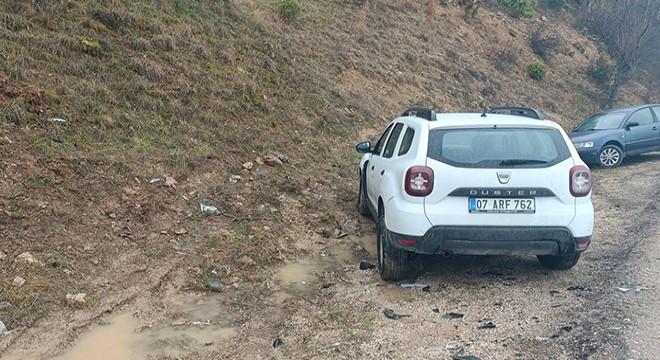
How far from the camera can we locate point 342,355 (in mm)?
3979

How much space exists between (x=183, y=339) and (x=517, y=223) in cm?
296

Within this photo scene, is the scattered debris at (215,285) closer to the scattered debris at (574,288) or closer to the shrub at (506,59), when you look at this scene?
the scattered debris at (574,288)

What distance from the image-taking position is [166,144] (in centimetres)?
785

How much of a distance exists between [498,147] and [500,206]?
566 mm

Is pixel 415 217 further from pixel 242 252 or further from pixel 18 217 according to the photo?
pixel 18 217

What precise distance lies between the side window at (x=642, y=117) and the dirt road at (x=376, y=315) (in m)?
7.95

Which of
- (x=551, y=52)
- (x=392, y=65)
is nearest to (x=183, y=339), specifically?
(x=392, y=65)

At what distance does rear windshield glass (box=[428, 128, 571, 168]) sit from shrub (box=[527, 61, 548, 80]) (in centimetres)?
1724

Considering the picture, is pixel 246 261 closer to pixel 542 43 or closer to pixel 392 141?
pixel 392 141

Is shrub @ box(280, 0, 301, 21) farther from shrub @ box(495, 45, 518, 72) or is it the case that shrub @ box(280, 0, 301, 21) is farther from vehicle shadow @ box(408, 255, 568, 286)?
vehicle shadow @ box(408, 255, 568, 286)

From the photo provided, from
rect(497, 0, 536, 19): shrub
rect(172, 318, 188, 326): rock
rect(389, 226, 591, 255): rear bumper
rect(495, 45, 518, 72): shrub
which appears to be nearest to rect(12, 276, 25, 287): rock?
rect(172, 318, 188, 326): rock

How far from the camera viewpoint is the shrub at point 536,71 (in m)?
21.0

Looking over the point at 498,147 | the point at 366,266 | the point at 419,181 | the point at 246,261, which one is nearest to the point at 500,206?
the point at 498,147

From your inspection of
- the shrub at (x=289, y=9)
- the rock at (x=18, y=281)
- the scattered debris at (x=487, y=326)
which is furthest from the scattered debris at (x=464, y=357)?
the shrub at (x=289, y=9)
